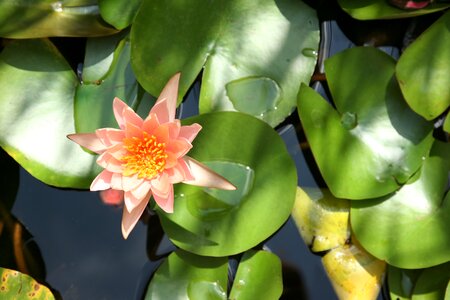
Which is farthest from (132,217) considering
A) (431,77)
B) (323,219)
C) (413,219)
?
(431,77)

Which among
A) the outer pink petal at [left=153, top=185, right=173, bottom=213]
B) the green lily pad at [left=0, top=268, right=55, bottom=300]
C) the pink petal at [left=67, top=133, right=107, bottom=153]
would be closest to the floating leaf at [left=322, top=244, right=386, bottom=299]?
the outer pink petal at [left=153, top=185, right=173, bottom=213]

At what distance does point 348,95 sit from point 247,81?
36cm

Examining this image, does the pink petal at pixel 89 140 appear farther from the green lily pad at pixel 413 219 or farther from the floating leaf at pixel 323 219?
the green lily pad at pixel 413 219

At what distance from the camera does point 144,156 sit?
1510mm

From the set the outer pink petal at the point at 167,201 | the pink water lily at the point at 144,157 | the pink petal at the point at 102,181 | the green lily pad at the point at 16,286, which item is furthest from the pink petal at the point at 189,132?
the green lily pad at the point at 16,286

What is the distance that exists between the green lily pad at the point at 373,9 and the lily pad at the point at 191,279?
39.4 inches

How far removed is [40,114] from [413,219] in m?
1.39

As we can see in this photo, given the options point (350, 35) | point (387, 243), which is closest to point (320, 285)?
point (387, 243)

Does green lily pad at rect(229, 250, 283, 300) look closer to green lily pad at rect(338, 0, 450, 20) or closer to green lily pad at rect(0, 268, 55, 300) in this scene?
green lily pad at rect(0, 268, 55, 300)

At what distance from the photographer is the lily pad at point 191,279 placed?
1.78 m

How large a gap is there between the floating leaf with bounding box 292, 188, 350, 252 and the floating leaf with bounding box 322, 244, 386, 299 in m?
0.04

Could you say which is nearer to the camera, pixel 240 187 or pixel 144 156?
pixel 144 156

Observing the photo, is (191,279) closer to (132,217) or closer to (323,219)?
(132,217)

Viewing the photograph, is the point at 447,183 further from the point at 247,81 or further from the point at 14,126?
the point at 14,126
